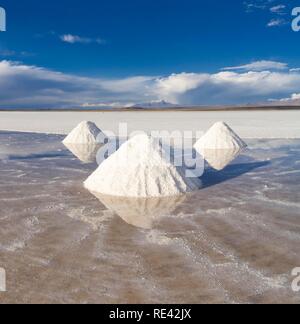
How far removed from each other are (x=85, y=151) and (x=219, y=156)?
5.00m

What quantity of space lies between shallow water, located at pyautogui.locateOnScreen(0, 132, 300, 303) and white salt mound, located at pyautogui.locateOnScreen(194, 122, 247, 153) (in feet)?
19.6

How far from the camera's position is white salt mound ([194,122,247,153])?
16016 millimetres

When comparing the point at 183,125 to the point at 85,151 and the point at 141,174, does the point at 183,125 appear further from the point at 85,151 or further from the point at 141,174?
the point at 141,174

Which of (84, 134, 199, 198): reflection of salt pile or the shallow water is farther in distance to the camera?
(84, 134, 199, 198): reflection of salt pile

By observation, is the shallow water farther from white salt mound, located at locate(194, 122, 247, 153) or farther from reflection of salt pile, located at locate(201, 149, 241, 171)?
white salt mound, located at locate(194, 122, 247, 153)

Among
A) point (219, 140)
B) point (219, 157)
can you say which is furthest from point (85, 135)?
point (219, 157)

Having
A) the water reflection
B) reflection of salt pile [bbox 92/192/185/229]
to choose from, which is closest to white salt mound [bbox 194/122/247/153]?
the water reflection

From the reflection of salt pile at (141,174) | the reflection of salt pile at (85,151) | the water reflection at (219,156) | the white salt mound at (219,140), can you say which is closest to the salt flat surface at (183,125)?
the white salt mound at (219,140)

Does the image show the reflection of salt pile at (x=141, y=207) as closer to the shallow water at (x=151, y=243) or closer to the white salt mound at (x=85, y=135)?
the shallow water at (x=151, y=243)

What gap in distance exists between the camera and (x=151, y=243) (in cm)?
576

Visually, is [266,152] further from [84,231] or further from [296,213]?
[84,231]

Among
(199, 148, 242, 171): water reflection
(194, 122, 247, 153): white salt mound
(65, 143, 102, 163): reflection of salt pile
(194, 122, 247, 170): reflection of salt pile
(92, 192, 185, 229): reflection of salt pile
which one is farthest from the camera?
(194, 122, 247, 153): white salt mound

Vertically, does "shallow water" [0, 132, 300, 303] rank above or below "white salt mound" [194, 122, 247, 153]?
below
